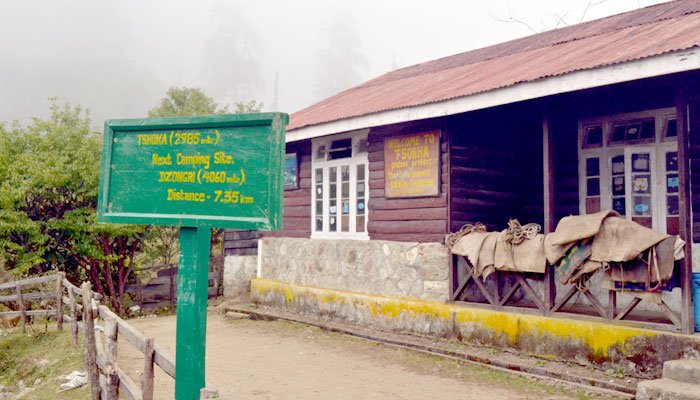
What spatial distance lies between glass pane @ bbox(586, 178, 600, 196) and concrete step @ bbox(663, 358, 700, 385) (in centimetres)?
384

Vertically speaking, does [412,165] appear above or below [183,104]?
below

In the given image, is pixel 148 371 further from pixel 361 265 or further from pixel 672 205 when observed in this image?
pixel 672 205

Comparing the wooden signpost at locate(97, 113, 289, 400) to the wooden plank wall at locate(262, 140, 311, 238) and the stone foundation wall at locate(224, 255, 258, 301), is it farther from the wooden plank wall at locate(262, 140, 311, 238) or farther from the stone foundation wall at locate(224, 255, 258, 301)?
the stone foundation wall at locate(224, 255, 258, 301)

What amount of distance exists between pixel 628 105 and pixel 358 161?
4.72 metres

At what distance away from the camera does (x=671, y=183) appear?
8.92 m

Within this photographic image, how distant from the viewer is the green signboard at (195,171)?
3887mm

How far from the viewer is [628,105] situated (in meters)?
A: 9.23

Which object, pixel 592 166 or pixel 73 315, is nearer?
pixel 592 166

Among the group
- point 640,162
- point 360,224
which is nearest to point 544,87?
point 640,162

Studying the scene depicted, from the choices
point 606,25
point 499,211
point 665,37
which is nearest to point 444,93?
point 499,211

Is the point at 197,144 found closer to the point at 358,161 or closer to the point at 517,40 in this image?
the point at 358,161

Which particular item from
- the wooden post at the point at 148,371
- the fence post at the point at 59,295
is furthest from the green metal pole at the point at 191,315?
the fence post at the point at 59,295

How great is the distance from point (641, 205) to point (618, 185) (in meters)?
0.47

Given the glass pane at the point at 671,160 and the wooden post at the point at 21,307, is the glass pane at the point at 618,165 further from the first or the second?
the wooden post at the point at 21,307
